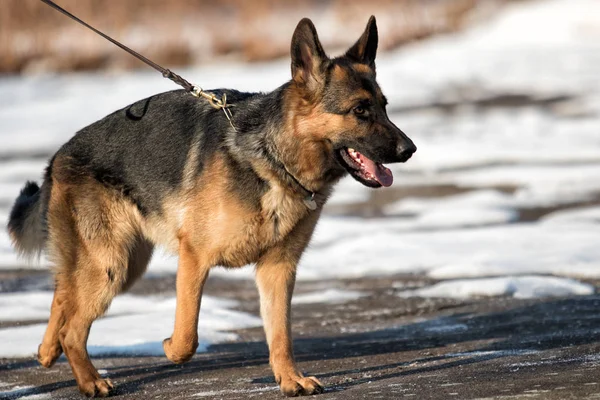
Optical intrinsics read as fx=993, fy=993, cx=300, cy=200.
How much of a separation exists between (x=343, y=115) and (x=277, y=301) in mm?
1045

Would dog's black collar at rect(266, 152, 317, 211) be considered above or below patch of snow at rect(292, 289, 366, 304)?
above

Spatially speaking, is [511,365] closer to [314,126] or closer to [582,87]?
[314,126]

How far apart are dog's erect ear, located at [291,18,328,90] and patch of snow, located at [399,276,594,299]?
259 centimetres

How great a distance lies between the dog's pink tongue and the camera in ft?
16.4

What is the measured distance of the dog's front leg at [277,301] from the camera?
5.05m

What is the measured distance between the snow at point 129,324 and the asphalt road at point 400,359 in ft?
0.49

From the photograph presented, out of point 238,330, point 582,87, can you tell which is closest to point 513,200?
point 238,330

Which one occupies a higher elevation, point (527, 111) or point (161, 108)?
point (527, 111)

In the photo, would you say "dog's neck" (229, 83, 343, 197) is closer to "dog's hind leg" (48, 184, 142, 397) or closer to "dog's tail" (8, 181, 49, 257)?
"dog's hind leg" (48, 184, 142, 397)

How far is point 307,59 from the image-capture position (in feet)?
17.0

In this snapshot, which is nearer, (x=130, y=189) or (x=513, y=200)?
(x=130, y=189)

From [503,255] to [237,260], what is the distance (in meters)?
3.60

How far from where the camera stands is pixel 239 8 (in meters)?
23.4

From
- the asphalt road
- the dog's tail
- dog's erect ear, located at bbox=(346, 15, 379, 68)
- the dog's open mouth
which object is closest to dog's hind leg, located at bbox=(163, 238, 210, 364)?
the asphalt road
